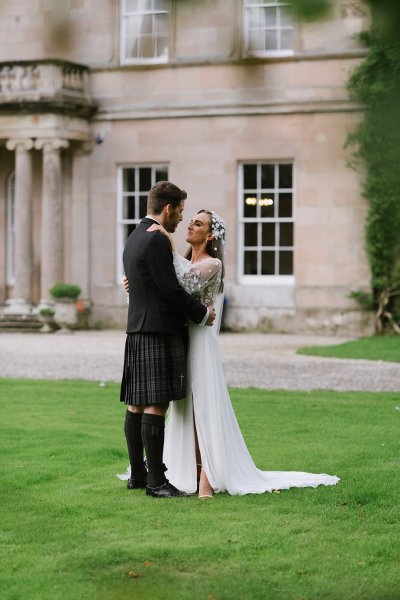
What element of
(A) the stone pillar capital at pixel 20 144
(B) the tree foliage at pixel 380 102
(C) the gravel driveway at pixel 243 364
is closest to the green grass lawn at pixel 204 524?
(B) the tree foliage at pixel 380 102

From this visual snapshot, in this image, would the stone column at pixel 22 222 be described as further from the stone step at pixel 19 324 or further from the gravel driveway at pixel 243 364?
the gravel driveway at pixel 243 364

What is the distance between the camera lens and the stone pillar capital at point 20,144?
21562 mm

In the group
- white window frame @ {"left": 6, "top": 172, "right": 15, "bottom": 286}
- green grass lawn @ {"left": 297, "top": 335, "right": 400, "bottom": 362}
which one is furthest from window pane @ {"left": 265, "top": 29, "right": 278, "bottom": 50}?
Answer: white window frame @ {"left": 6, "top": 172, "right": 15, "bottom": 286}

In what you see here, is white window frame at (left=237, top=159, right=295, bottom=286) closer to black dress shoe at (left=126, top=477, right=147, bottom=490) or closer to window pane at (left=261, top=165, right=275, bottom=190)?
window pane at (left=261, top=165, right=275, bottom=190)

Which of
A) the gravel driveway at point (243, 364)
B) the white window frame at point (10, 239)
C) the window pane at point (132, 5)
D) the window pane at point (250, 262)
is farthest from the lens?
the white window frame at point (10, 239)

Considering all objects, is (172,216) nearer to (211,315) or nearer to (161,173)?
(211,315)

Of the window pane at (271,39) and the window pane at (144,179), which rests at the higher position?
the window pane at (144,179)

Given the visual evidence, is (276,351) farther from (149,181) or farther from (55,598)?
(55,598)

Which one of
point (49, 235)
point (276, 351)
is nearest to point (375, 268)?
point (276, 351)

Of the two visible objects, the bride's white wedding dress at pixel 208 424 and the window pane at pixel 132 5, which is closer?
the window pane at pixel 132 5

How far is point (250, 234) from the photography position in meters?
21.5

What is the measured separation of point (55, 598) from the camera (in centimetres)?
402

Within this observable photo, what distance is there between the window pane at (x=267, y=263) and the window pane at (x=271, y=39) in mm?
19575

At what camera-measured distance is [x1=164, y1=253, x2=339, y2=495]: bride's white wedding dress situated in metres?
6.21
